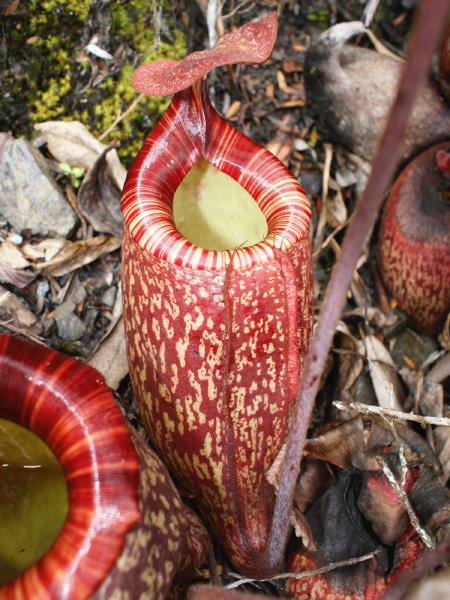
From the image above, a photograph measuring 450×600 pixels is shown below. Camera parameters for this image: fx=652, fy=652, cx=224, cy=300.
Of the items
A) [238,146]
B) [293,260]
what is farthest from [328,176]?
[293,260]

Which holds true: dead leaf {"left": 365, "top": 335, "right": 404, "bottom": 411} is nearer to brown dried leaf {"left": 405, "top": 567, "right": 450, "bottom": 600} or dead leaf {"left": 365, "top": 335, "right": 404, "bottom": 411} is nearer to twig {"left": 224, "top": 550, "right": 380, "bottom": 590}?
twig {"left": 224, "top": 550, "right": 380, "bottom": 590}

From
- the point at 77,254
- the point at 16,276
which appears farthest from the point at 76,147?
the point at 16,276

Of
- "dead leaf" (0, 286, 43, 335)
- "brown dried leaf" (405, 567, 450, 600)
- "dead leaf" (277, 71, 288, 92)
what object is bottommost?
"dead leaf" (0, 286, 43, 335)

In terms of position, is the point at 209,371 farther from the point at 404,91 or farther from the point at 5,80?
the point at 5,80

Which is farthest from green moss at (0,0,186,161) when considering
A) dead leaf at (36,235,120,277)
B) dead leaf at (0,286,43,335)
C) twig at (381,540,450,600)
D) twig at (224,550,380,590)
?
twig at (381,540,450,600)

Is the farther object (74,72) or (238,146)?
(74,72)

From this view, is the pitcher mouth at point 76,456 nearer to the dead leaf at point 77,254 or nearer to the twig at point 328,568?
the twig at point 328,568

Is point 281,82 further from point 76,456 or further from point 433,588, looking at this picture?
point 433,588
